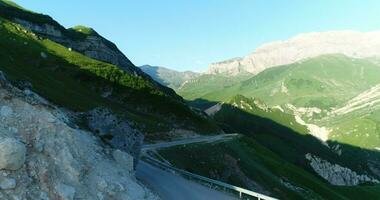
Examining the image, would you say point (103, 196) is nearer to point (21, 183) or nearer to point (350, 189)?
point (21, 183)

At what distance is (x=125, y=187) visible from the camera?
26.4 meters

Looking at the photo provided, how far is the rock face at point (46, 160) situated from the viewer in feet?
66.3

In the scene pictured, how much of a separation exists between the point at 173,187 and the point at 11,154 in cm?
2496

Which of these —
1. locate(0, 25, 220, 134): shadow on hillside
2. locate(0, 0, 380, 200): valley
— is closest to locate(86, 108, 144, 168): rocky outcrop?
locate(0, 0, 380, 200): valley

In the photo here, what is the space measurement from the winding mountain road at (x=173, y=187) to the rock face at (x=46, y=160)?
45.0 ft

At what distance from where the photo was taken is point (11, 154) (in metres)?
20.2

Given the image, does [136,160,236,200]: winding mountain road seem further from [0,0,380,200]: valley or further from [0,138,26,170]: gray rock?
[0,138,26,170]: gray rock

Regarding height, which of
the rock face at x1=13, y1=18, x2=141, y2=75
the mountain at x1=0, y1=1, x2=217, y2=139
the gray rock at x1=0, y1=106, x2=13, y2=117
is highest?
the rock face at x1=13, y1=18, x2=141, y2=75

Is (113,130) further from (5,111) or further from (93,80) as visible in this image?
(93,80)

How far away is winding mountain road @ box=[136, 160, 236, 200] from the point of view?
40625 millimetres

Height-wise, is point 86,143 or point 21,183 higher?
point 86,143

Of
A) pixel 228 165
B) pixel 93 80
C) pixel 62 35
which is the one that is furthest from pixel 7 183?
pixel 62 35

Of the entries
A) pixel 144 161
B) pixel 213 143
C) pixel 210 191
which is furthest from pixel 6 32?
pixel 210 191

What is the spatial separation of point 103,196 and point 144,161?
31.2 metres
